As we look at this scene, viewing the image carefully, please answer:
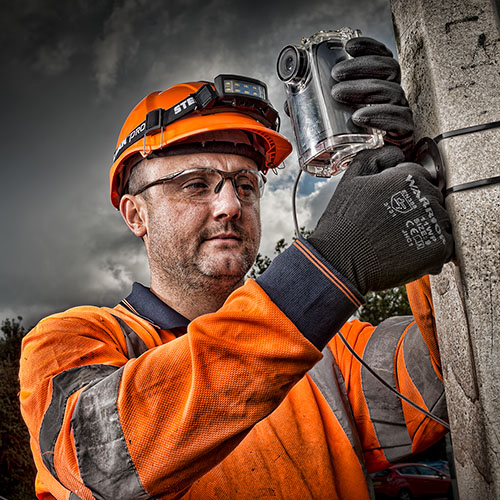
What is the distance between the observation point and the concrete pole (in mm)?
1463

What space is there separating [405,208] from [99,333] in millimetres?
1304

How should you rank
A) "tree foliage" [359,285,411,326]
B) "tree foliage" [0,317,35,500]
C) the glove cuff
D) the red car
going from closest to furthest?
the glove cuff
"tree foliage" [0,317,35,500]
"tree foliage" [359,285,411,326]
the red car

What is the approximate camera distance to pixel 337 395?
2354mm

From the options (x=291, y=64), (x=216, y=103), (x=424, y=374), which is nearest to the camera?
(x=291, y=64)

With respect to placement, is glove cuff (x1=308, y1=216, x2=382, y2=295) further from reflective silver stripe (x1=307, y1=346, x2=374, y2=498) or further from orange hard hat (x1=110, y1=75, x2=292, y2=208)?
orange hard hat (x1=110, y1=75, x2=292, y2=208)

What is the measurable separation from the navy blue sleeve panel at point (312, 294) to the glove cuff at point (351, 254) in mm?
27

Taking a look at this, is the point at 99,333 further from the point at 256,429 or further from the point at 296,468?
the point at 296,468

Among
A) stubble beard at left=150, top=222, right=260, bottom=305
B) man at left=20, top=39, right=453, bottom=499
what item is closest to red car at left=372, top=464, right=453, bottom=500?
man at left=20, top=39, right=453, bottom=499

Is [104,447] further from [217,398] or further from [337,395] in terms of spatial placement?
[337,395]

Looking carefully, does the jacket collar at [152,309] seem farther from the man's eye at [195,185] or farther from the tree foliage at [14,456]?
the tree foliage at [14,456]

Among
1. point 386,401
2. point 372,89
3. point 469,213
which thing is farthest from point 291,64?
point 386,401

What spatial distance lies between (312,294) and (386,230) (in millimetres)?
311

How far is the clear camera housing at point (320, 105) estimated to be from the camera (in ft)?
5.32

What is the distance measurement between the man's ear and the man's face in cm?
15
